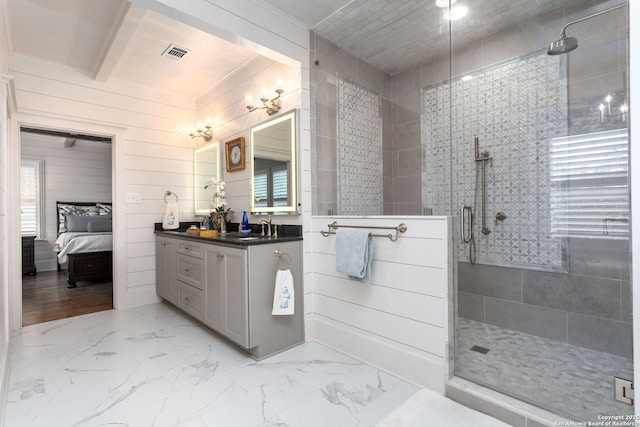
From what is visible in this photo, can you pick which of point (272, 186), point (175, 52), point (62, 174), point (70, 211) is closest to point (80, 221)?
point (70, 211)

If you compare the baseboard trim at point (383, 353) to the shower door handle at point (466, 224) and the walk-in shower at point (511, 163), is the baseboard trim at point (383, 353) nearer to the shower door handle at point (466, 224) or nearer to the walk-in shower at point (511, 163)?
the walk-in shower at point (511, 163)

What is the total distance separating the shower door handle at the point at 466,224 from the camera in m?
2.04

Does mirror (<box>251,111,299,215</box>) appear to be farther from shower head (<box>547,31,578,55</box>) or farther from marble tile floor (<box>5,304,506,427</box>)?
shower head (<box>547,31,578,55</box>)

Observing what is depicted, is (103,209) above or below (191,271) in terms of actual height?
above

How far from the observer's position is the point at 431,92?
86.9 inches

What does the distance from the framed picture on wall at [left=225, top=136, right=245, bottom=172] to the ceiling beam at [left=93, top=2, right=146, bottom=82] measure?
1.23 meters

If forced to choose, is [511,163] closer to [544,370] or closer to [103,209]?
[544,370]

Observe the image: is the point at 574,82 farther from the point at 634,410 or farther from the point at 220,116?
the point at 220,116

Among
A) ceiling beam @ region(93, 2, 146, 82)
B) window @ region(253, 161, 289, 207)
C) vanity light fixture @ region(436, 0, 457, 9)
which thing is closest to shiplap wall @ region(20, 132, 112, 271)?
ceiling beam @ region(93, 2, 146, 82)

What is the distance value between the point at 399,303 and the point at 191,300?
195 centimetres

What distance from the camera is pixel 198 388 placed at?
1.92 meters

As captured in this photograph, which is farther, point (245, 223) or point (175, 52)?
point (245, 223)

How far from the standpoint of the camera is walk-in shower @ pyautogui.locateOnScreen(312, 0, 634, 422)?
161 centimetres

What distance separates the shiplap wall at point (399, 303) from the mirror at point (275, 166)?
0.46m
